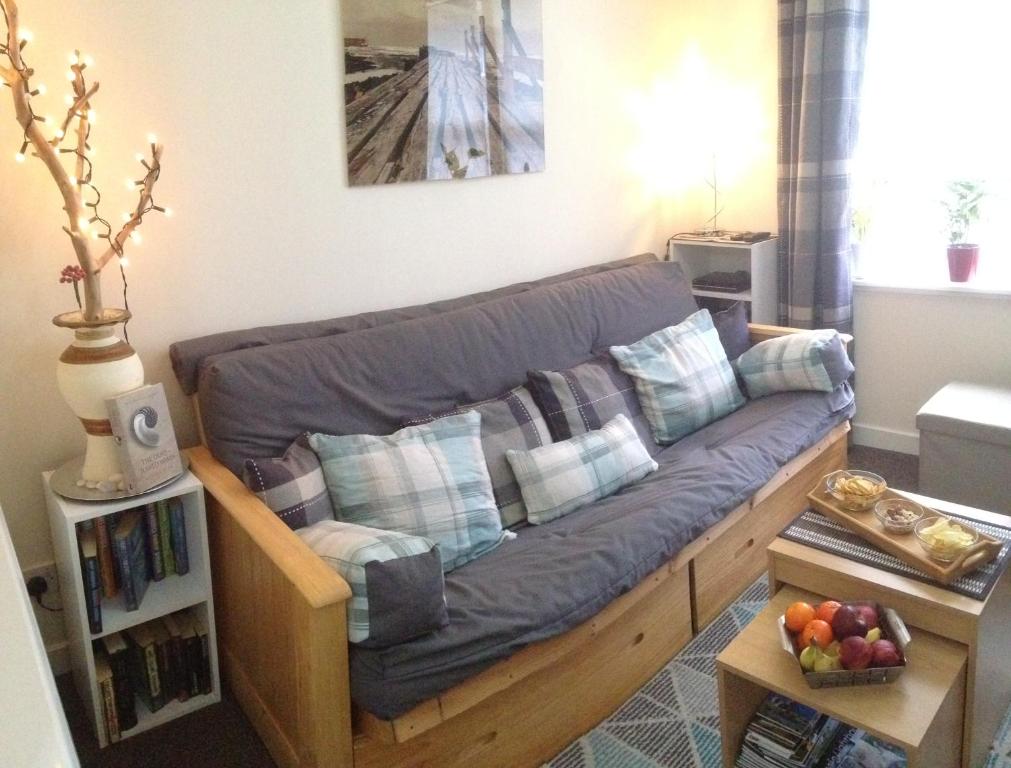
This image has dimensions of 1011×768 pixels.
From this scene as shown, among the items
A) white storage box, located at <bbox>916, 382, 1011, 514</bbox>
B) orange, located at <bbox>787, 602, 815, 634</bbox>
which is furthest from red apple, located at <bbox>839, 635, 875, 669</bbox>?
white storage box, located at <bbox>916, 382, 1011, 514</bbox>

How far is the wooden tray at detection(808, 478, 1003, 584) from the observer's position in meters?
1.82

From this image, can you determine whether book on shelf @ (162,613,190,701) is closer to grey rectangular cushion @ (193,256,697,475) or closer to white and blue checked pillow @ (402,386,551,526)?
grey rectangular cushion @ (193,256,697,475)

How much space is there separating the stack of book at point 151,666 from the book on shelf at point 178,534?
14cm

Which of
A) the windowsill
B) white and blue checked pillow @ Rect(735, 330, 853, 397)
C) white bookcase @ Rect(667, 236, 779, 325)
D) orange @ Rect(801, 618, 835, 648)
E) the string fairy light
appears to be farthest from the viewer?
white bookcase @ Rect(667, 236, 779, 325)

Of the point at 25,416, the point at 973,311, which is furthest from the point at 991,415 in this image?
the point at 25,416

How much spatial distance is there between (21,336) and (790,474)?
7.14ft

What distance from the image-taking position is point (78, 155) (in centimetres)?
195

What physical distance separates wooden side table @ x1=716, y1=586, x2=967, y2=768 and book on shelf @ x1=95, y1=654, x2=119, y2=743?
1392mm

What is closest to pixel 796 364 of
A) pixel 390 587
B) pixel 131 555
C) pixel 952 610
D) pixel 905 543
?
pixel 905 543

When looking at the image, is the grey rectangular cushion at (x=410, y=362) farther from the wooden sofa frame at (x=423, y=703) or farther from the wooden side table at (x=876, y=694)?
the wooden side table at (x=876, y=694)

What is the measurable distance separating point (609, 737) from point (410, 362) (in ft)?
3.63

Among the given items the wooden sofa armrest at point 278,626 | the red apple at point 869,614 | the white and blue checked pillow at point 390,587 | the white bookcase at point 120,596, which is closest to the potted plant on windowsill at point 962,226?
the red apple at point 869,614

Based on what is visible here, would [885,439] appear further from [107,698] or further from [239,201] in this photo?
[107,698]

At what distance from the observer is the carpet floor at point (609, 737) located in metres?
1.92
